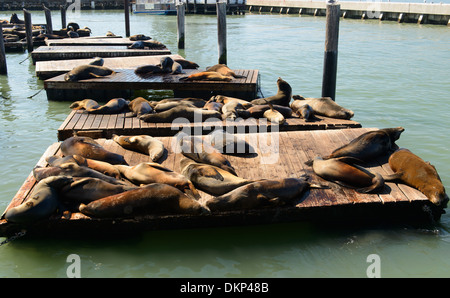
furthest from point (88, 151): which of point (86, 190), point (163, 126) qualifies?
point (163, 126)

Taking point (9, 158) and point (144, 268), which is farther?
point (9, 158)

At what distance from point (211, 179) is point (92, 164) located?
4.26ft

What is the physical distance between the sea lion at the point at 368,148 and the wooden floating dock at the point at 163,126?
1.30 meters

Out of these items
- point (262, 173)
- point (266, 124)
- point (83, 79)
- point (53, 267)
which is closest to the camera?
point (53, 267)

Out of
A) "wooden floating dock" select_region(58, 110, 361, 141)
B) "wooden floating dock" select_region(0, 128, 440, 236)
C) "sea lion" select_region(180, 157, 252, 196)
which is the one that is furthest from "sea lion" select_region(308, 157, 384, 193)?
"wooden floating dock" select_region(58, 110, 361, 141)

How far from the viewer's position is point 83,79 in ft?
32.0

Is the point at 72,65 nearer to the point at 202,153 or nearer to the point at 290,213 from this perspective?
the point at 202,153

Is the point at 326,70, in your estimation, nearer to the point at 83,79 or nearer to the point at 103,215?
the point at 83,79

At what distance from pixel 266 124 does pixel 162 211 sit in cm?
271

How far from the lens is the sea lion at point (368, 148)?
5.18m

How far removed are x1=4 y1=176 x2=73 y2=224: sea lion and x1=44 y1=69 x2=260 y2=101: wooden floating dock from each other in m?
5.15

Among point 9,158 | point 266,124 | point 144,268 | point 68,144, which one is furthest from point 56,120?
point 144,268

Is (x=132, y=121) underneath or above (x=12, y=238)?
above

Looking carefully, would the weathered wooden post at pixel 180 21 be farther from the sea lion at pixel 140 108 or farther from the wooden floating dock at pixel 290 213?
the wooden floating dock at pixel 290 213
